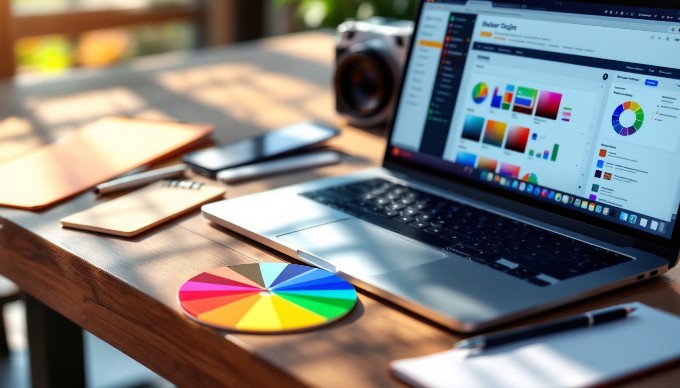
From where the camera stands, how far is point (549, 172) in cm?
101

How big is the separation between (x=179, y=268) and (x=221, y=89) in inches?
33.9

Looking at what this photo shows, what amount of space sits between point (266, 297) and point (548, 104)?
1.43 ft

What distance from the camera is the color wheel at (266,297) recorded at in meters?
0.75

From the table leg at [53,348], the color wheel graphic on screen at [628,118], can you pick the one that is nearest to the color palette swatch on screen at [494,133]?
the color wheel graphic on screen at [628,118]

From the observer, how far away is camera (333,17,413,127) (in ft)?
4.67

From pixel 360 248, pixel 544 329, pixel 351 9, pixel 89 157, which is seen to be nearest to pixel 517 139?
pixel 360 248

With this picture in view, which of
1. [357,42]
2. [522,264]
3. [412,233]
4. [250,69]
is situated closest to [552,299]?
[522,264]

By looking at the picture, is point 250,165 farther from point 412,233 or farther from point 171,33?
point 171,33

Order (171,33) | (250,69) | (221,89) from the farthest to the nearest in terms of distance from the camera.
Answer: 1. (171,33)
2. (250,69)
3. (221,89)

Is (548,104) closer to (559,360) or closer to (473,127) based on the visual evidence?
(473,127)

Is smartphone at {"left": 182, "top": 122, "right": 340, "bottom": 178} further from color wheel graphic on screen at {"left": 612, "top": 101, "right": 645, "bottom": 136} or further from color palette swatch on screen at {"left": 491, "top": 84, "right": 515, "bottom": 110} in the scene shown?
color wheel graphic on screen at {"left": 612, "top": 101, "right": 645, "bottom": 136}

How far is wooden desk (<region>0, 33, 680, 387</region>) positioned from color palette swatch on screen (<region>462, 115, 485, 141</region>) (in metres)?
0.21

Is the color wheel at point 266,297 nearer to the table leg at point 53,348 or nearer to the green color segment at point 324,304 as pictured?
the green color segment at point 324,304

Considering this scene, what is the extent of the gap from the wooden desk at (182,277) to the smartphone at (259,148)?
0.17ft
